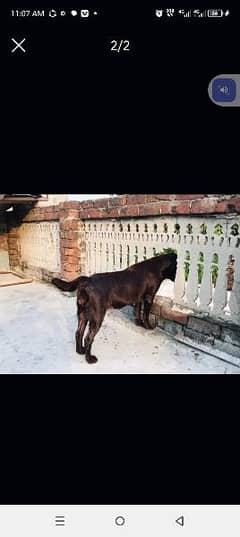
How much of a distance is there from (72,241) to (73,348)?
6.20 feet

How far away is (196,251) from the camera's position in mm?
2424

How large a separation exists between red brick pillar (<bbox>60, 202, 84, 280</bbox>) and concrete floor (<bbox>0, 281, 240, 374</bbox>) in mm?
551

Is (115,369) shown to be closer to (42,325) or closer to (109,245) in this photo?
(42,325)

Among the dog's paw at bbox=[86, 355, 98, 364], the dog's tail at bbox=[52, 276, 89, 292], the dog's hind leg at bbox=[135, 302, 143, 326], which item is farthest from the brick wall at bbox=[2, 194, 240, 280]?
the dog's paw at bbox=[86, 355, 98, 364]

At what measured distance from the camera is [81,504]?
789 millimetres

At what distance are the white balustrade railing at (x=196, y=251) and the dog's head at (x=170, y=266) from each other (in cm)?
5

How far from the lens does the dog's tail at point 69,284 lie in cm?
190

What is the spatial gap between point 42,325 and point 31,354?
2.42 ft
